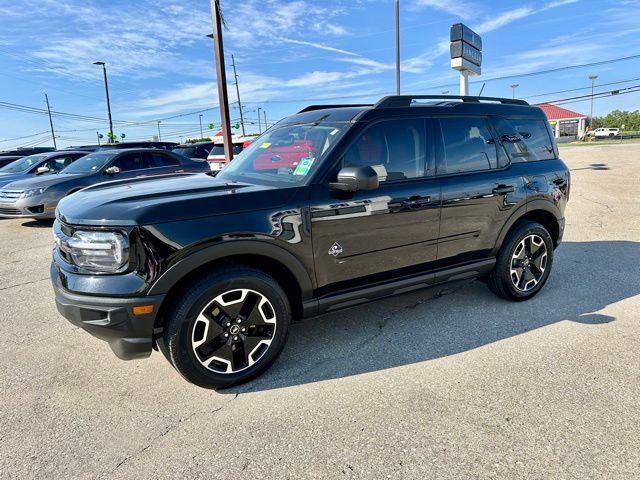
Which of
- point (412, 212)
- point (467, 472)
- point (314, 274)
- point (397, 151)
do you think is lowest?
point (467, 472)

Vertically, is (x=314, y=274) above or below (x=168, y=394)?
above

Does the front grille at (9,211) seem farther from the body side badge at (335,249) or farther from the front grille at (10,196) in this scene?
the body side badge at (335,249)

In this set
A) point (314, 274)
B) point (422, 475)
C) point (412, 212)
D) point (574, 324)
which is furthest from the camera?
point (574, 324)

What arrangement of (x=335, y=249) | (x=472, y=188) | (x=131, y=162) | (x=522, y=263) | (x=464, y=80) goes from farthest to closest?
(x=464, y=80)
(x=131, y=162)
(x=522, y=263)
(x=472, y=188)
(x=335, y=249)

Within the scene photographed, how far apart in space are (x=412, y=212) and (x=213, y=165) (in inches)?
392

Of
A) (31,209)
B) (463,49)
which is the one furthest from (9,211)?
(463,49)

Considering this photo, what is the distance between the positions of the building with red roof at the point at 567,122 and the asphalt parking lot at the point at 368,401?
8280 centimetres

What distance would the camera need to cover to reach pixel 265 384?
9.66 feet

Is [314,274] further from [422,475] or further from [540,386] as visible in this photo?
[540,386]

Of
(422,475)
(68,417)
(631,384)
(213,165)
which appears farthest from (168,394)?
(213,165)

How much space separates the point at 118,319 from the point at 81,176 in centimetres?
788

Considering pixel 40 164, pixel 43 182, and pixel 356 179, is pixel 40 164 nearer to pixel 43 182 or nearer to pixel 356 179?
pixel 43 182

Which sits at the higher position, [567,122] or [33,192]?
[567,122]

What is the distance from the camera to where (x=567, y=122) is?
7844 cm
